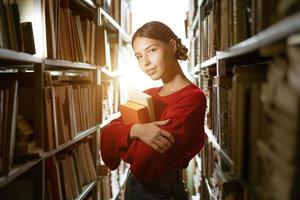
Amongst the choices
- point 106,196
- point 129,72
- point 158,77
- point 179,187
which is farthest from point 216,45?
point 129,72

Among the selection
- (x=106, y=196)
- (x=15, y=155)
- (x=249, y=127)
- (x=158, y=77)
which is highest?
(x=158, y=77)

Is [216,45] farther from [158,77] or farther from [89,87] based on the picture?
[89,87]

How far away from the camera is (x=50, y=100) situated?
152 centimetres

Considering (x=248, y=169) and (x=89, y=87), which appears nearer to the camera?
(x=248, y=169)

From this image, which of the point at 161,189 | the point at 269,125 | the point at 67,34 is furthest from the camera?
the point at 67,34

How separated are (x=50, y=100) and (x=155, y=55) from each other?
0.65 m

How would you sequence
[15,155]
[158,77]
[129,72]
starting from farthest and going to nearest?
[129,72] < [158,77] < [15,155]

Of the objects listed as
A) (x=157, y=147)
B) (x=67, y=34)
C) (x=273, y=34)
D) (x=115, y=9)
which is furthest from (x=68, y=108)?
(x=115, y=9)

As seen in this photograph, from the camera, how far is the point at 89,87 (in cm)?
227

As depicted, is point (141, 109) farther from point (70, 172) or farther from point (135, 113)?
point (70, 172)

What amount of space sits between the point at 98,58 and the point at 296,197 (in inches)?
76.6

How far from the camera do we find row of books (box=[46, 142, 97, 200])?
1.60 metres

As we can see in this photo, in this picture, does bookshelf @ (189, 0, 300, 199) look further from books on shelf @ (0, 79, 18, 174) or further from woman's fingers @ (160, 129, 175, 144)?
books on shelf @ (0, 79, 18, 174)

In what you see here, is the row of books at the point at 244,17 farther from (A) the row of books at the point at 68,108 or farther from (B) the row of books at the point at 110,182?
(B) the row of books at the point at 110,182
